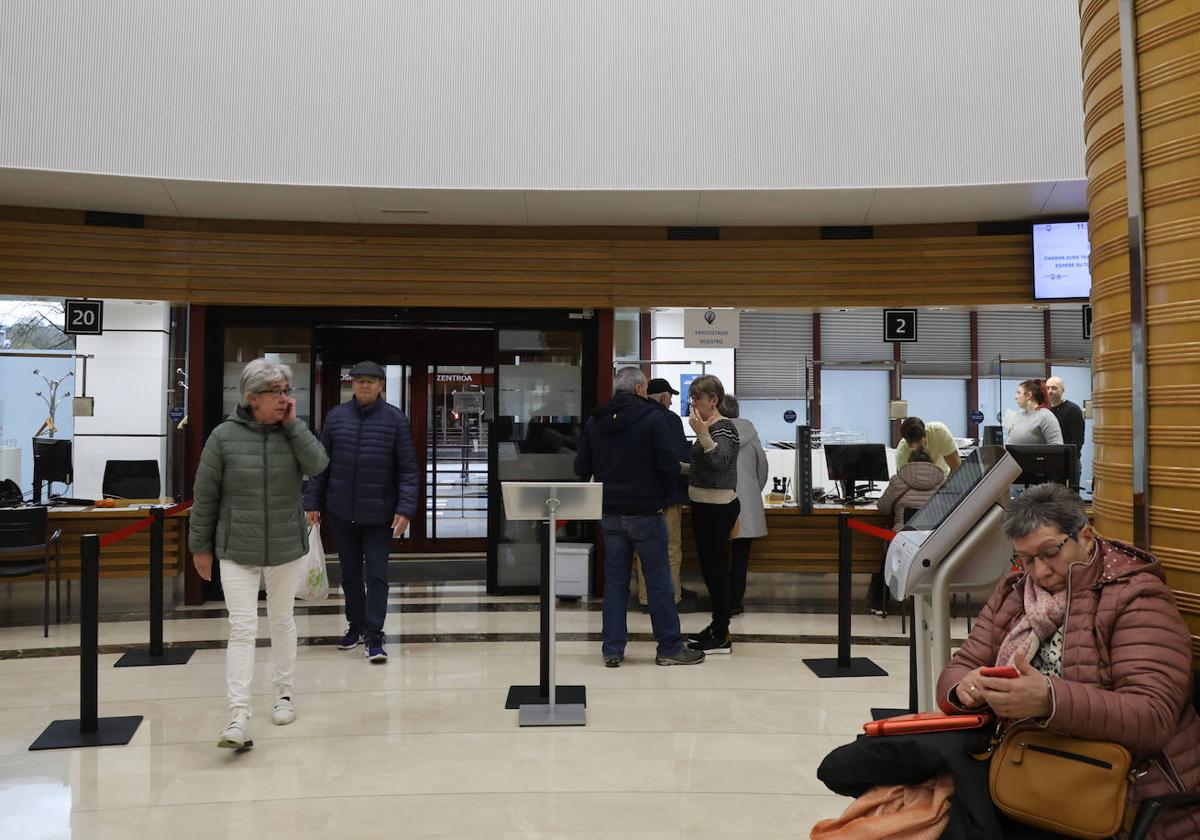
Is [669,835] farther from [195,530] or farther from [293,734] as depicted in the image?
[195,530]

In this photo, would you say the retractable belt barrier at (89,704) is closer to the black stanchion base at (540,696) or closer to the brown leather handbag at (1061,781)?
the black stanchion base at (540,696)

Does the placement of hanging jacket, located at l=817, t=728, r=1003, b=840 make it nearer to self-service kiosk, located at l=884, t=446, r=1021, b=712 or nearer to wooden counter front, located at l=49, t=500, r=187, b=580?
self-service kiosk, located at l=884, t=446, r=1021, b=712

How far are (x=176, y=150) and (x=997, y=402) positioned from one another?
6.55m

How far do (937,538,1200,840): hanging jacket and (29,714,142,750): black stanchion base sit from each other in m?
3.86

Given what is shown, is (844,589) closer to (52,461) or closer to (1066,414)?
(1066,414)

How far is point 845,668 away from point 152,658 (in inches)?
160

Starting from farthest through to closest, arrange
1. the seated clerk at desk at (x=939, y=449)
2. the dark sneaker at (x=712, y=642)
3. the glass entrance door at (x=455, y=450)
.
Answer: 1. the glass entrance door at (x=455, y=450)
2. the seated clerk at desk at (x=939, y=449)
3. the dark sneaker at (x=712, y=642)

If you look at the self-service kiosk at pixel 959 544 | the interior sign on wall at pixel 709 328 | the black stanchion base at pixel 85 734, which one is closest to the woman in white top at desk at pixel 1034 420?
the interior sign on wall at pixel 709 328

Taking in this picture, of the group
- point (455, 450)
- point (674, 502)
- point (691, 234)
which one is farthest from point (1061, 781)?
point (455, 450)

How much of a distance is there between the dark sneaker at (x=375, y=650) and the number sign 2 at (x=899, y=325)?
4.72 meters

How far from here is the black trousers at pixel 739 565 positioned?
702cm

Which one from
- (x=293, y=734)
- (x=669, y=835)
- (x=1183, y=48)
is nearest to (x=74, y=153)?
(x=293, y=734)

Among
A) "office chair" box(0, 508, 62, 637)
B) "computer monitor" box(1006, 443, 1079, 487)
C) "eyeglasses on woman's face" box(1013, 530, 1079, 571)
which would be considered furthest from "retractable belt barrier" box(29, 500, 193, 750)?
"computer monitor" box(1006, 443, 1079, 487)

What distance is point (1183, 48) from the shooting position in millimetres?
2439
